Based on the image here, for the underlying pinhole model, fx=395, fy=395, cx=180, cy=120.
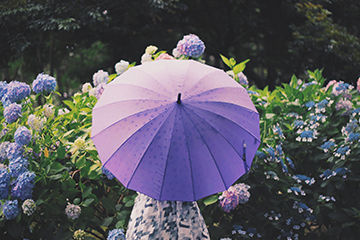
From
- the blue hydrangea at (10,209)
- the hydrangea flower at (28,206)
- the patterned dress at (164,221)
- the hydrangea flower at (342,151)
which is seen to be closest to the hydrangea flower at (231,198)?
the patterned dress at (164,221)

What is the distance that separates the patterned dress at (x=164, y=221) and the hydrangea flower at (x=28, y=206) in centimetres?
72

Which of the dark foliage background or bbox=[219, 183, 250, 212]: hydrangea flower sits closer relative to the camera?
bbox=[219, 183, 250, 212]: hydrangea flower

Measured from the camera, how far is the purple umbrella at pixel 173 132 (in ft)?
5.29

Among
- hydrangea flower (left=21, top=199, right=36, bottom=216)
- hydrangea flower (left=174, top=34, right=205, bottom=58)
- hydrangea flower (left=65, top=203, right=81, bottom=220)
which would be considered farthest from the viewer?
hydrangea flower (left=174, top=34, right=205, bottom=58)

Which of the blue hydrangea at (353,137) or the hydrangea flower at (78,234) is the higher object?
the blue hydrangea at (353,137)

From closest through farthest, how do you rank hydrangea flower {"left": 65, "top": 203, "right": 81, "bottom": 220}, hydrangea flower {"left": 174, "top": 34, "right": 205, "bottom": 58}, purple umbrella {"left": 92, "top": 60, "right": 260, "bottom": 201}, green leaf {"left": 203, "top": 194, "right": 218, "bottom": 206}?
purple umbrella {"left": 92, "top": 60, "right": 260, "bottom": 201} < hydrangea flower {"left": 65, "top": 203, "right": 81, "bottom": 220} < green leaf {"left": 203, "top": 194, "right": 218, "bottom": 206} < hydrangea flower {"left": 174, "top": 34, "right": 205, "bottom": 58}

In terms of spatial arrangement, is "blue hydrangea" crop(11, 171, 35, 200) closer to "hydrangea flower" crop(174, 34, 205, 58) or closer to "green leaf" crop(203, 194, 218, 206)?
"green leaf" crop(203, 194, 218, 206)

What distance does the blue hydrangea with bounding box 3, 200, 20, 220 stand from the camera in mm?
2285

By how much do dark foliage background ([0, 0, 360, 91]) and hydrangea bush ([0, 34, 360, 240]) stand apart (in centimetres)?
271

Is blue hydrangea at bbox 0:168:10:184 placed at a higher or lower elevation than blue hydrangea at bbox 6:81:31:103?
lower

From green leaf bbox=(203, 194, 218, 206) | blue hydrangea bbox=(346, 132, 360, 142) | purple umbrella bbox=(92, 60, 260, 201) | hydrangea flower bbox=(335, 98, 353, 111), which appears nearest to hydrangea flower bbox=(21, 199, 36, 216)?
purple umbrella bbox=(92, 60, 260, 201)

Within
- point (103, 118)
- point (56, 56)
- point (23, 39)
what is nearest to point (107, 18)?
point (23, 39)

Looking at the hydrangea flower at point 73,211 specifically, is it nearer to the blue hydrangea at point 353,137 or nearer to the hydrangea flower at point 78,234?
the hydrangea flower at point 78,234

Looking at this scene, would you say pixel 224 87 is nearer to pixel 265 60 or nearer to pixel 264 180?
pixel 264 180
